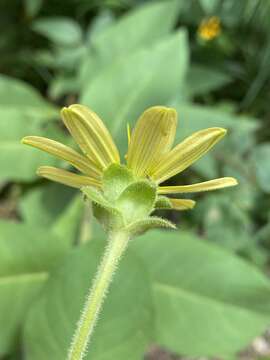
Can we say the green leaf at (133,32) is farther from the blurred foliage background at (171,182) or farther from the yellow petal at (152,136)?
the yellow petal at (152,136)

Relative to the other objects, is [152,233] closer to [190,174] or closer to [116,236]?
[190,174]

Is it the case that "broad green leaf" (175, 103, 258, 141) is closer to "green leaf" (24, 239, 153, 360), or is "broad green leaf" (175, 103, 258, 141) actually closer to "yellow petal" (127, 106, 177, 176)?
"green leaf" (24, 239, 153, 360)

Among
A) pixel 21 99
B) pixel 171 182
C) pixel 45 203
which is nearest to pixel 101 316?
pixel 45 203

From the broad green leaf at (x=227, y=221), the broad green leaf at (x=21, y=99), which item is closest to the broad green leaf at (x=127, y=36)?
the broad green leaf at (x=21, y=99)

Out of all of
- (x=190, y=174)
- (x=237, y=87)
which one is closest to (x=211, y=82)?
(x=237, y=87)

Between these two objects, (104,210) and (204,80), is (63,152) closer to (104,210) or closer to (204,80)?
(104,210)

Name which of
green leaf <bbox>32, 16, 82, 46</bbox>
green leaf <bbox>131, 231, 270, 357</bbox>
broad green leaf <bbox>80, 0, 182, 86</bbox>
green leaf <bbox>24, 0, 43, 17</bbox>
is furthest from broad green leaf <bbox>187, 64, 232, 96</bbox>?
green leaf <bbox>131, 231, 270, 357</bbox>
